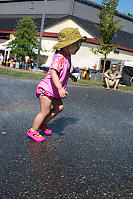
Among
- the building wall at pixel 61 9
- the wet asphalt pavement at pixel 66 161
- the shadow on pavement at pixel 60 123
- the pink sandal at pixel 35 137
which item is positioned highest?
the building wall at pixel 61 9

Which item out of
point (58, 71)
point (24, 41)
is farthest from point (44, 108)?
point (24, 41)

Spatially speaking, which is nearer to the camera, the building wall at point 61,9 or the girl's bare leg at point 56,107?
the girl's bare leg at point 56,107

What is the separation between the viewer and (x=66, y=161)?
2805 millimetres

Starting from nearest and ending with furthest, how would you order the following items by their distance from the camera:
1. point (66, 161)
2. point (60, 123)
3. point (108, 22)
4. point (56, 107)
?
point (66, 161), point (56, 107), point (60, 123), point (108, 22)

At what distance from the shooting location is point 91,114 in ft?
18.8

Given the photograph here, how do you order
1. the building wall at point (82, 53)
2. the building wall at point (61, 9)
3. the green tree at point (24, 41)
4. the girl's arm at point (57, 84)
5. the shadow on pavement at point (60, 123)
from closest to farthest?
the girl's arm at point (57, 84) < the shadow on pavement at point (60, 123) < the green tree at point (24, 41) < the building wall at point (82, 53) < the building wall at point (61, 9)

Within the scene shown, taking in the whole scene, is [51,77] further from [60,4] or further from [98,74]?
[60,4]

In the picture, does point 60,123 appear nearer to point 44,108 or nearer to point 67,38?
A: point 44,108

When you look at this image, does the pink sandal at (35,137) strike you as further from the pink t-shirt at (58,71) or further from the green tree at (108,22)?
the green tree at (108,22)

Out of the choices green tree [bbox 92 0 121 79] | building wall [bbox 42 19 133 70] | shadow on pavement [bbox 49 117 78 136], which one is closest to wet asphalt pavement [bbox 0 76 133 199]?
shadow on pavement [bbox 49 117 78 136]

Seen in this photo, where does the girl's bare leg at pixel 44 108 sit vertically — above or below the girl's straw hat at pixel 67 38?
below

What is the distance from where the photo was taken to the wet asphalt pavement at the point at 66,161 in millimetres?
2146

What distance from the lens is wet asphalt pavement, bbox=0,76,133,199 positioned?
2146 mm

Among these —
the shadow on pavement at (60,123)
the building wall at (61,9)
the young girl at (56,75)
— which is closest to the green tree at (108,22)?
the building wall at (61,9)
